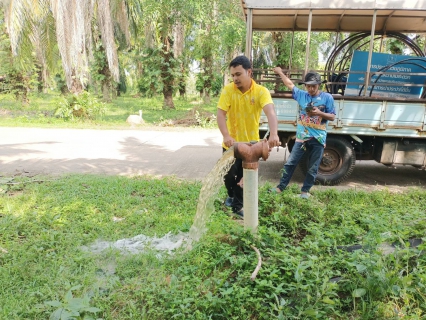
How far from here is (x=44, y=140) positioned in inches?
368

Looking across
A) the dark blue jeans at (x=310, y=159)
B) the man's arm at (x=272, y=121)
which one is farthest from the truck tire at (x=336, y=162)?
the man's arm at (x=272, y=121)

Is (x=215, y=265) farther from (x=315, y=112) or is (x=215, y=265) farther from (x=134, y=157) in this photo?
(x=134, y=157)

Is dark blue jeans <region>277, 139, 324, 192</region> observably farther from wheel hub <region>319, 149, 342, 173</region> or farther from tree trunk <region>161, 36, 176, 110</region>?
tree trunk <region>161, 36, 176, 110</region>

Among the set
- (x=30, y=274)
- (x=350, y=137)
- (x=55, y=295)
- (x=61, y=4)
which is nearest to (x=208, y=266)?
(x=55, y=295)

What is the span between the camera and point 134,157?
24.8 feet

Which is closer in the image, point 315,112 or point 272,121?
point 272,121

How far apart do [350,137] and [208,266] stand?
387 cm

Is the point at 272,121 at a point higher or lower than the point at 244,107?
lower

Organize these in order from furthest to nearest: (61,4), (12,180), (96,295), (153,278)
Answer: (61,4)
(12,180)
(153,278)
(96,295)

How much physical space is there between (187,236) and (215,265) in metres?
0.78

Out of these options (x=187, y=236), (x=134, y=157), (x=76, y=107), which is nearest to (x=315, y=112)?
(x=187, y=236)

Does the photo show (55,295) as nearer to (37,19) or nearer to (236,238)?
(236,238)

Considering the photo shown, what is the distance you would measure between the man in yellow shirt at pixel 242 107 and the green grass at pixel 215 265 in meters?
0.91

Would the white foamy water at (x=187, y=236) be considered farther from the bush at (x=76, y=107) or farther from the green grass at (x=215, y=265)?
the bush at (x=76, y=107)
